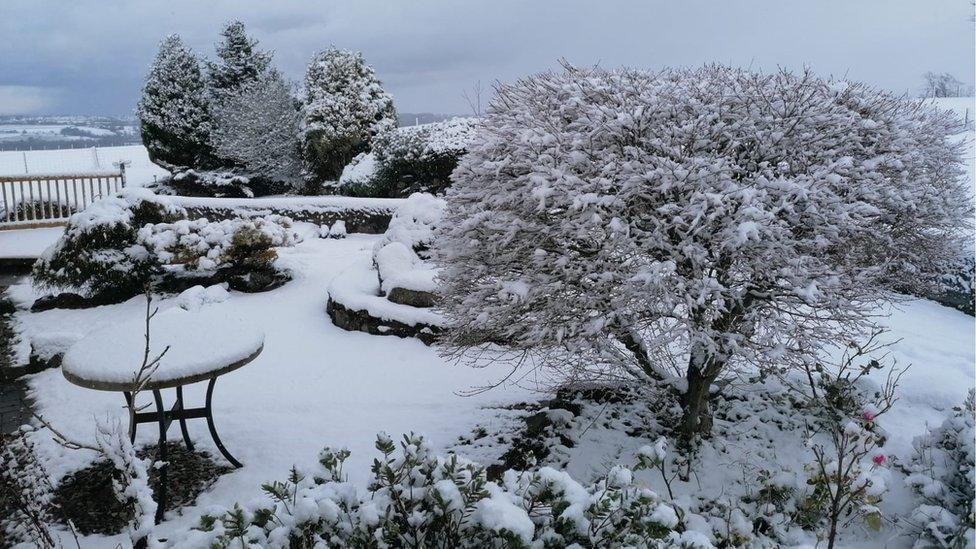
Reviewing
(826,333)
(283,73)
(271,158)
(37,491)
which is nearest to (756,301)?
(826,333)

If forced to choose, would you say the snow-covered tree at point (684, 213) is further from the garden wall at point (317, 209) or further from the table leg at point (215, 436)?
the garden wall at point (317, 209)

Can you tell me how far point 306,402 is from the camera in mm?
4730

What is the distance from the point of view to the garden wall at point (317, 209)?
41.4ft

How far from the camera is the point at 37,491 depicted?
246 centimetres

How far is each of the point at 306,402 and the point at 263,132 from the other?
15.0 metres

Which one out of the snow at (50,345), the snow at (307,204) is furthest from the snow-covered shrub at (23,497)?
the snow at (307,204)

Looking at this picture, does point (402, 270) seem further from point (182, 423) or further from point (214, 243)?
point (182, 423)

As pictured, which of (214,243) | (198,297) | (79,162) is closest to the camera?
(198,297)

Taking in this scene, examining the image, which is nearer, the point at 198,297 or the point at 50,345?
the point at 50,345

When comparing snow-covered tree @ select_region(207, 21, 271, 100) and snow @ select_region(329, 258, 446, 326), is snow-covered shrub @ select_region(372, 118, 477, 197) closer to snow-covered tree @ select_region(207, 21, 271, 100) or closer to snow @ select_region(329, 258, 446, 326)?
snow @ select_region(329, 258, 446, 326)

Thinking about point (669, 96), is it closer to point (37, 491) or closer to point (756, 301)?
point (756, 301)

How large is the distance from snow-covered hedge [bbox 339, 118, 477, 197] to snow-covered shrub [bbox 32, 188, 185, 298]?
679 centimetres

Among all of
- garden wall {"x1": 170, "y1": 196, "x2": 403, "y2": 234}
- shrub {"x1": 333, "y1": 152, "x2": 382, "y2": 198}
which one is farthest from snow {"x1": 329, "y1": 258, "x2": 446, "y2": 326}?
shrub {"x1": 333, "y1": 152, "x2": 382, "y2": 198}

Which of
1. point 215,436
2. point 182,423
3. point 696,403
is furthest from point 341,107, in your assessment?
point 696,403
